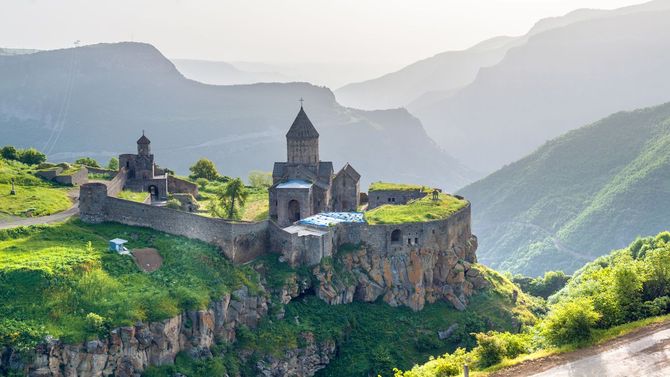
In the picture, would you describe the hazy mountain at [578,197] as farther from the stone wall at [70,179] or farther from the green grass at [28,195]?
the green grass at [28,195]

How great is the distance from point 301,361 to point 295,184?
55.5 feet

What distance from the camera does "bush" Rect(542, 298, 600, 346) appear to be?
117 ft

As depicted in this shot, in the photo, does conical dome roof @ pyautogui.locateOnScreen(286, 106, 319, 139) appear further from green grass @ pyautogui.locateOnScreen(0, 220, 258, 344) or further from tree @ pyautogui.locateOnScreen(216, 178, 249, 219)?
green grass @ pyautogui.locateOnScreen(0, 220, 258, 344)

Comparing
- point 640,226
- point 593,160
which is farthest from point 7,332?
point 593,160

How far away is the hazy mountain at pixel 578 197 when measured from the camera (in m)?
121

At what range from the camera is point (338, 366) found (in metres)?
50.8

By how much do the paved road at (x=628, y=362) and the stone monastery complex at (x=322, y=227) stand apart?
23.2 metres

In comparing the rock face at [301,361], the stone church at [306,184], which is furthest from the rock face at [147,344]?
the stone church at [306,184]

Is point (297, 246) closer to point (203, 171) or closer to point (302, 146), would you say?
point (302, 146)

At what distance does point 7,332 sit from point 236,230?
16314 millimetres

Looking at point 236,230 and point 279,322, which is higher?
point 236,230

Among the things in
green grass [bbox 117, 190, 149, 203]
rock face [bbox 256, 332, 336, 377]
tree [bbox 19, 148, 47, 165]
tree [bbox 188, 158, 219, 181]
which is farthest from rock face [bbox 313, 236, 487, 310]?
tree [bbox 19, 148, 47, 165]

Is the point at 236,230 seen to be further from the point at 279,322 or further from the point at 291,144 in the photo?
the point at 291,144

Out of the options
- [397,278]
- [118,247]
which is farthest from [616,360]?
[118,247]
